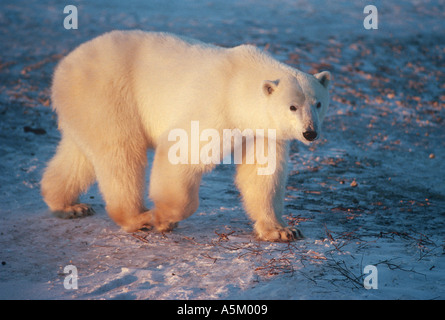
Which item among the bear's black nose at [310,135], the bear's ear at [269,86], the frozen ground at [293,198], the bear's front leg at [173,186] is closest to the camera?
the frozen ground at [293,198]

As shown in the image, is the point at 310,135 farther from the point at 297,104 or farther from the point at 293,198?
the point at 293,198

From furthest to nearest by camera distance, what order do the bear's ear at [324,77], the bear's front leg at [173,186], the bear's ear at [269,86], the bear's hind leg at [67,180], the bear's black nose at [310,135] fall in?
the bear's hind leg at [67,180] → the bear's front leg at [173,186] → the bear's ear at [324,77] → the bear's ear at [269,86] → the bear's black nose at [310,135]

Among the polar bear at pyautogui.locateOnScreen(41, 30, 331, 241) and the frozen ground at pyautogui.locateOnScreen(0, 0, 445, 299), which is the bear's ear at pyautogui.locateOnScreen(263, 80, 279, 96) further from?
the frozen ground at pyautogui.locateOnScreen(0, 0, 445, 299)

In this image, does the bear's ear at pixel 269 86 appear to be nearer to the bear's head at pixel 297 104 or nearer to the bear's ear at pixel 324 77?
the bear's head at pixel 297 104

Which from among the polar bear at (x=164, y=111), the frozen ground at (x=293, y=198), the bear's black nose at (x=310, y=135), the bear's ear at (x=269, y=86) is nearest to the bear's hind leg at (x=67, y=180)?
the polar bear at (x=164, y=111)

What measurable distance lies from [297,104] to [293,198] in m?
2.11

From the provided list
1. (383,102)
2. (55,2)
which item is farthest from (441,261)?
(55,2)

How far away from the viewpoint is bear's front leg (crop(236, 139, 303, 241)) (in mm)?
4281

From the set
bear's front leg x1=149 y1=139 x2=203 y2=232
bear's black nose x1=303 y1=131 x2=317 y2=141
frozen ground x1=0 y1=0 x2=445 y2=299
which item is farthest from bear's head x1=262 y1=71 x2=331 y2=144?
frozen ground x1=0 y1=0 x2=445 y2=299

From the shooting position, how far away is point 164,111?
4.40 meters

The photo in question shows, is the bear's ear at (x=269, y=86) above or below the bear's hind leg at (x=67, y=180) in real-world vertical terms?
above

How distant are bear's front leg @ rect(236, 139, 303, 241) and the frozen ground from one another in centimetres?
16

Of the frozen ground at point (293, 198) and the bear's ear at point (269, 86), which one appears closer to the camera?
the frozen ground at point (293, 198)

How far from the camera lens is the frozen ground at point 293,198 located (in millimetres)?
3447
